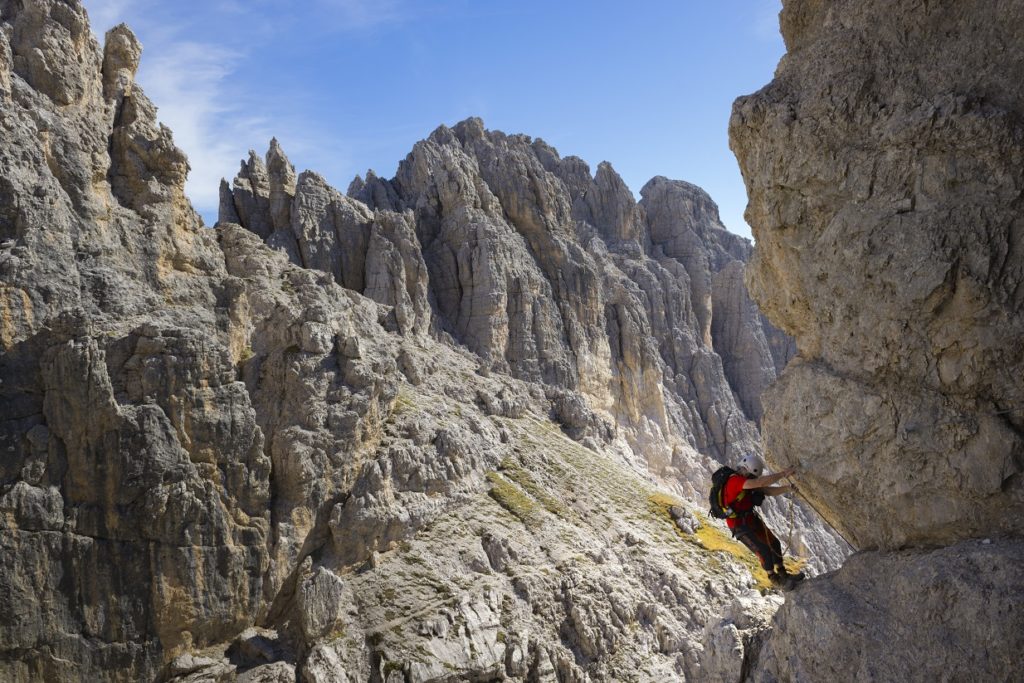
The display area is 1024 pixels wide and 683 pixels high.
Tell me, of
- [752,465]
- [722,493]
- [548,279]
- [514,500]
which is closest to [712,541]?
[514,500]

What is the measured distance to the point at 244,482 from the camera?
98.2ft

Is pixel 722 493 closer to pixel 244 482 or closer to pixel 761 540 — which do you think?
pixel 761 540

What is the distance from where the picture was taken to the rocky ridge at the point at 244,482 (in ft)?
85.6

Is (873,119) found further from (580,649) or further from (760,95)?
(580,649)

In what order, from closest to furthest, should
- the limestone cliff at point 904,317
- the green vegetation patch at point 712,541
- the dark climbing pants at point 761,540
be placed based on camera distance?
the limestone cliff at point 904,317 < the dark climbing pants at point 761,540 < the green vegetation patch at point 712,541

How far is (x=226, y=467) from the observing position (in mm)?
29672

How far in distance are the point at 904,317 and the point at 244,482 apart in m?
26.4

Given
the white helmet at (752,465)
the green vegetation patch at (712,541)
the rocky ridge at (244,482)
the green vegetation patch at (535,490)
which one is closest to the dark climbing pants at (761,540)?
the white helmet at (752,465)

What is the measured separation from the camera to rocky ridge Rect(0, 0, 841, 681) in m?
26.1

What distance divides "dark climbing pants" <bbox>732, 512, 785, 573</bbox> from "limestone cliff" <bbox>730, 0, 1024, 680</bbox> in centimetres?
135

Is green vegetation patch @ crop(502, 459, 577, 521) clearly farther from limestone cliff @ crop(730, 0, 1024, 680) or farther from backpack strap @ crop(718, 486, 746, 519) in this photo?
limestone cliff @ crop(730, 0, 1024, 680)

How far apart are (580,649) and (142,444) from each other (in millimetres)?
20662

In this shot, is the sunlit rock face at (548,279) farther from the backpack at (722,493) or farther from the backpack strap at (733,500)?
the backpack strap at (733,500)

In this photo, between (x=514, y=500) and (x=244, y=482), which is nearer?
(x=244, y=482)
